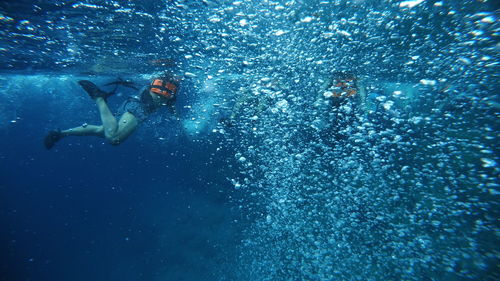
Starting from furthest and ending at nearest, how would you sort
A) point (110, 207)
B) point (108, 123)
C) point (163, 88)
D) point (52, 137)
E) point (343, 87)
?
point (110, 207), point (163, 88), point (343, 87), point (52, 137), point (108, 123)

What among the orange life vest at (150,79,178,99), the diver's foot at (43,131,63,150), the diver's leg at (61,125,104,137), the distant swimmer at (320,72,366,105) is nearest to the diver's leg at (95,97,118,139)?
the diver's leg at (61,125,104,137)

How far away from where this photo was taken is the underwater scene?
5.70 m

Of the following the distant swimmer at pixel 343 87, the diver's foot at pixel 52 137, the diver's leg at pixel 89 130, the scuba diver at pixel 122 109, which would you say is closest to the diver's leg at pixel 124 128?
the scuba diver at pixel 122 109

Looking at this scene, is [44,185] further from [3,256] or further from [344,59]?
[344,59]

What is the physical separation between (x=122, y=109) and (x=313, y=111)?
7.21 metres

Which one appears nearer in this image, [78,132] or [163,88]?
[78,132]

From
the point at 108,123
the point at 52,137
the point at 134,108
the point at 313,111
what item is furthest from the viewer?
the point at 313,111

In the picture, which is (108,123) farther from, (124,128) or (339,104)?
(339,104)

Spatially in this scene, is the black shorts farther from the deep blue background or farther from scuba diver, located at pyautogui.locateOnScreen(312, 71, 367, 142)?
the deep blue background

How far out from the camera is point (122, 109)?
734 cm

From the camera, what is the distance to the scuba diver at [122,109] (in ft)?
20.2

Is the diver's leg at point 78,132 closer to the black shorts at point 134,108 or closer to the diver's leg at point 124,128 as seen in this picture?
the diver's leg at point 124,128

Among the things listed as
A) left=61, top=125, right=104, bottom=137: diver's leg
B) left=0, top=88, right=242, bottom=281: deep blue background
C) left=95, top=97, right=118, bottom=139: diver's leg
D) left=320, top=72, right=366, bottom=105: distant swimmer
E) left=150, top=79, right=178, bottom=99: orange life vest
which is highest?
left=320, top=72, right=366, bottom=105: distant swimmer

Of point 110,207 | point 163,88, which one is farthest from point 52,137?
point 110,207
